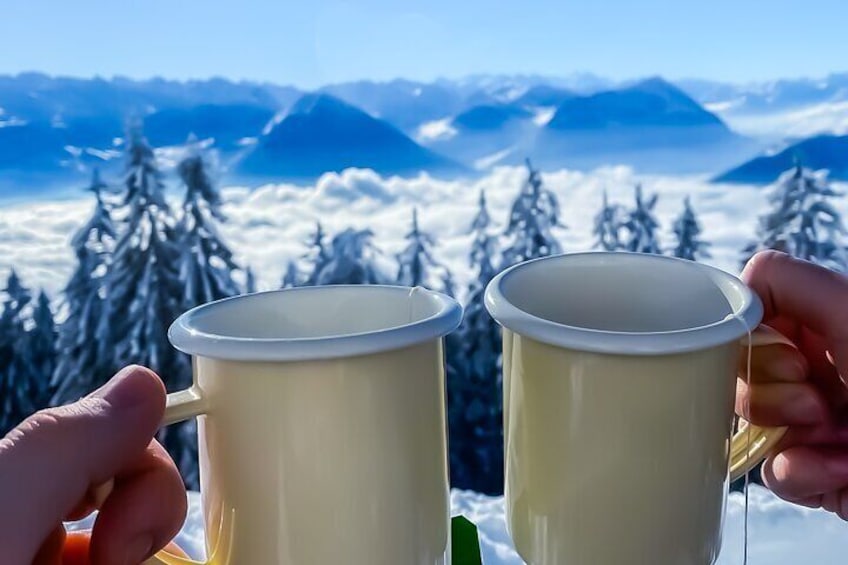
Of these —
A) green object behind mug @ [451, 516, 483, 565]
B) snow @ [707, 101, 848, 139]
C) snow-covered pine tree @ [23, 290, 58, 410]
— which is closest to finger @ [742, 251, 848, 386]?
green object behind mug @ [451, 516, 483, 565]

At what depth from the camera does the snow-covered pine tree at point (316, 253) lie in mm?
1630

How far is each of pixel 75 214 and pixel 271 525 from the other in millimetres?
1467

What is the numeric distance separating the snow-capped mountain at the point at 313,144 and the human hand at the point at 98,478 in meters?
1.33

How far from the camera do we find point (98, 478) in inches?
13.7

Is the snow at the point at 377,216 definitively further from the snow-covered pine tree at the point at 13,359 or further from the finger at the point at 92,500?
the finger at the point at 92,500

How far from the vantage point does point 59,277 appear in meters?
1.64

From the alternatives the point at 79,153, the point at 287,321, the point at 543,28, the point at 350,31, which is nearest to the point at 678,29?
the point at 543,28

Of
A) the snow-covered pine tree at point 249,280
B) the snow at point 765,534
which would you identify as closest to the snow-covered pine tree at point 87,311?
the snow-covered pine tree at point 249,280

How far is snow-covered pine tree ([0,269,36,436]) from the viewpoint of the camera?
5.29 ft

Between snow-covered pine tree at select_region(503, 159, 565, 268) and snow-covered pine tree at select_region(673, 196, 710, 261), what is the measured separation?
0.24 meters

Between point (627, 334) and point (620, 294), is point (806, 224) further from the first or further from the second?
point (627, 334)

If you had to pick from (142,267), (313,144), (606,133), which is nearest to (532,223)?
(606,133)

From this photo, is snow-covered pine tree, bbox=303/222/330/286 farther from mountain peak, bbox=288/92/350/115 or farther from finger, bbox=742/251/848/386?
finger, bbox=742/251/848/386

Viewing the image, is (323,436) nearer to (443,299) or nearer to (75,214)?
(443,299)
